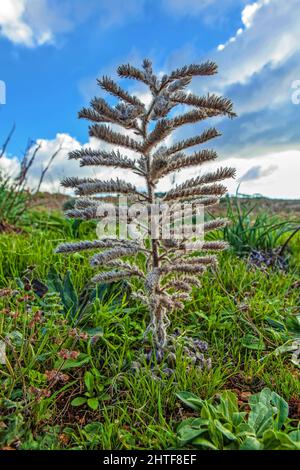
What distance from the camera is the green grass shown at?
1.96 metres

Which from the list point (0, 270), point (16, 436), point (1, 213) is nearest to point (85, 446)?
point (16, 436)

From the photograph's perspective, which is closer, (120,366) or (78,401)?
(78,401)

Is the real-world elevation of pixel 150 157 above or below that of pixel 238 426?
above

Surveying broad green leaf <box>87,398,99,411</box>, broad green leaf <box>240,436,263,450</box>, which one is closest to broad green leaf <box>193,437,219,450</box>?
broad green leaf <box>240,436,263,450</box>

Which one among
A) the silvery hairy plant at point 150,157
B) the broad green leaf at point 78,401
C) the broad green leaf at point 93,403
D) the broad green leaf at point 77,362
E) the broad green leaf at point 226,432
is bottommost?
the broad green leaf at point 78,401

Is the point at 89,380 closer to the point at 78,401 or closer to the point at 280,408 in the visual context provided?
the point at 78,401

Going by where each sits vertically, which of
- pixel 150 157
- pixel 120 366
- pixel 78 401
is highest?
pixel 150 157

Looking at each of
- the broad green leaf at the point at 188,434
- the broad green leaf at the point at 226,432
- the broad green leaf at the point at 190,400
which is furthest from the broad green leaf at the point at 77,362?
the broad green leaf at the point at 226,432

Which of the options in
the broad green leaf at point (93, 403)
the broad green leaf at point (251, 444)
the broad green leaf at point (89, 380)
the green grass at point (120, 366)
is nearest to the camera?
the broad green leaf at point (251, 444)

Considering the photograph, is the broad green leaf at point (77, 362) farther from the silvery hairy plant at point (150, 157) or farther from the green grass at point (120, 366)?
the silvery hairy plant at point (150, 157)

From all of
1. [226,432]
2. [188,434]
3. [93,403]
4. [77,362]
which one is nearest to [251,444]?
[226,432]

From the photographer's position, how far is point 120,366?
7.79 feet

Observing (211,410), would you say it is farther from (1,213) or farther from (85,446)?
(1,213)

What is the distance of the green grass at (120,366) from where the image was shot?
1960mm
